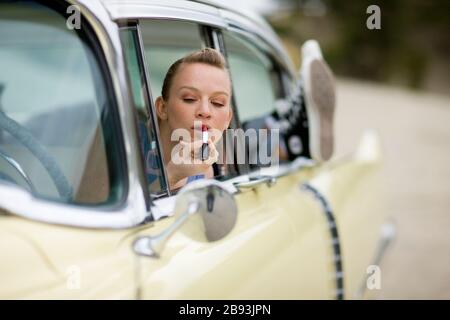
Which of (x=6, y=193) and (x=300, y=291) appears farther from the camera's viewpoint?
(x=300, y=291)

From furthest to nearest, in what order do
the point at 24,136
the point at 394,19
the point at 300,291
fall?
1. the point at 394,19
2. the point at 300,291
3. the point at 24,136

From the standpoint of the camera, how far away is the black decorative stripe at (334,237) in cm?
270

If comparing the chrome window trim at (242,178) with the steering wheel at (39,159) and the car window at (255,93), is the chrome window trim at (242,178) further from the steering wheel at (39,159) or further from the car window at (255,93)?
the steering wheel at (39,159)

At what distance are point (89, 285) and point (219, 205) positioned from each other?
1.15 ft

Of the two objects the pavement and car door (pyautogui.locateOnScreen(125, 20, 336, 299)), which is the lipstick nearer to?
car door (pyautogui.locateOnScreen(125, 20, 336, 299))

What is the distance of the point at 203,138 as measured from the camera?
6.03ft

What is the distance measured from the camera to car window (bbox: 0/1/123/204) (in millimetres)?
1766

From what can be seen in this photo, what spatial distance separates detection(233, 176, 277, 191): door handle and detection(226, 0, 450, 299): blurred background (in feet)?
3.71

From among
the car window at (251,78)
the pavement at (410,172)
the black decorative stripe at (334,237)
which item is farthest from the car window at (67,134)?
the pavement at (410,172)

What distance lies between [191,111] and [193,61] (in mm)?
145

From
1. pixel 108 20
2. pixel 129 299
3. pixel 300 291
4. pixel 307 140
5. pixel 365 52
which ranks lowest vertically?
pixel 300 291

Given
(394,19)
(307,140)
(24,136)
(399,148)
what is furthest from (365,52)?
(24,136)

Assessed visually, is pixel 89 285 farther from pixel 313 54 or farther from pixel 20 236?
pixel 313 54

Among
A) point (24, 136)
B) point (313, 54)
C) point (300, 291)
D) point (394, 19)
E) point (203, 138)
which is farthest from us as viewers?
point (394, 19)
